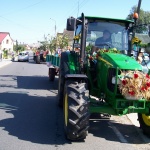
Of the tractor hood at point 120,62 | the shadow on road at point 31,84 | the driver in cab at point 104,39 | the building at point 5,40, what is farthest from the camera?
the building at point 5,40

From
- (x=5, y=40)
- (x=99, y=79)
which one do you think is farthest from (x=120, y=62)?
(x=5, y=40)

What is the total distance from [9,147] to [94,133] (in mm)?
1956

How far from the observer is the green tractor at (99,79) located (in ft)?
18.9

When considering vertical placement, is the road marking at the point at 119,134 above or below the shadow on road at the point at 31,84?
below

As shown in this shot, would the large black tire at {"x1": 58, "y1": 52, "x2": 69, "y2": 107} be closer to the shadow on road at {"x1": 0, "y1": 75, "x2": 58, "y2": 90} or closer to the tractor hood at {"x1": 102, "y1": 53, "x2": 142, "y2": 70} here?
the tractor hood at {"x1": 102, "y1": 53, "x2": 142, "y2": 70}

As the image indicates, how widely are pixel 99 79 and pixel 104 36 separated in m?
1.34

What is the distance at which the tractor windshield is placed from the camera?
25.3 ft

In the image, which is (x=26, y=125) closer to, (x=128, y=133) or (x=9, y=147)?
(x=9, y=147)

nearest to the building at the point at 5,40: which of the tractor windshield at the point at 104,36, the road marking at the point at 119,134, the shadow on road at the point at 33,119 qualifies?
the shadow on road at the point at 33,119

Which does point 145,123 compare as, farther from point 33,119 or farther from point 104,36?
point 33,119

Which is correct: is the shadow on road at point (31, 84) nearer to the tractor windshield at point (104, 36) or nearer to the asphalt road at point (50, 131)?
the asphalt road at point (50, 131)

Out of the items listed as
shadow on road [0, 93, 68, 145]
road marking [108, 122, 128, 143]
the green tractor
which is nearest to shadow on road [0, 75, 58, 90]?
shadow on road [0, 93, 68, 145]

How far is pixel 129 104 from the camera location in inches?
234

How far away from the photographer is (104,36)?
7754mm
